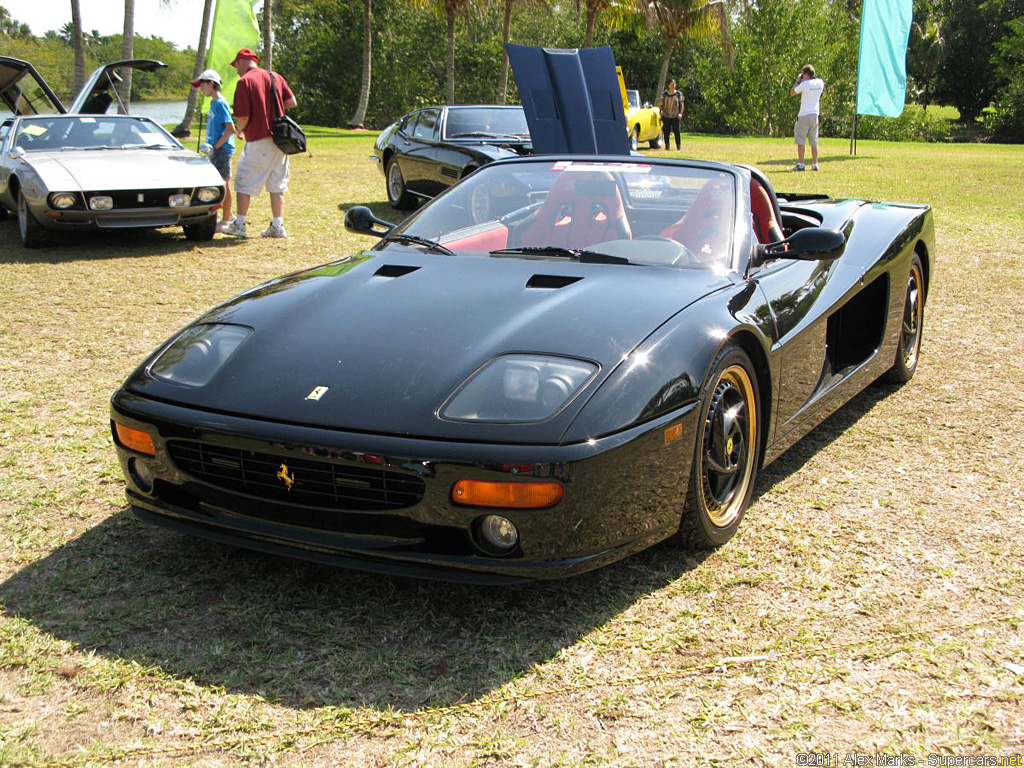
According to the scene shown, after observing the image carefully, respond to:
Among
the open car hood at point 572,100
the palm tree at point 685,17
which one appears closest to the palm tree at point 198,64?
the palm tree at point 685,17

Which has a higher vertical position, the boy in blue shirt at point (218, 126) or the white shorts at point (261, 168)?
the boy in blue shirt at point (218, 126)

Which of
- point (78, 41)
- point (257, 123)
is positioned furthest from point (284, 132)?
point (78, 41)

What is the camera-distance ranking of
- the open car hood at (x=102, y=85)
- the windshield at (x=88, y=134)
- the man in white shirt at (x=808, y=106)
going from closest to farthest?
the windshield at (x=88, y=134) → the open car hood at (x=102, y=85) → the man in white shirt at (x=808, y=106)

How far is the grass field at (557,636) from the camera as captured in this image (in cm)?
224

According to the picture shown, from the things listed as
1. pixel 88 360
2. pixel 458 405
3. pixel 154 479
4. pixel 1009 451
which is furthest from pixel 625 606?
pixel 88 360

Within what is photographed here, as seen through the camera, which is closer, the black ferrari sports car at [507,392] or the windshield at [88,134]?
the black ferrari sports car at [507,392]

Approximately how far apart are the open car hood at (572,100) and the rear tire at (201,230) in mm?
3200

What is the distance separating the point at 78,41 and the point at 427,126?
16500 millimetres

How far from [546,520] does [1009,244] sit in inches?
354

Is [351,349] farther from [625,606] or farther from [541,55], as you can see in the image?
[541,55]

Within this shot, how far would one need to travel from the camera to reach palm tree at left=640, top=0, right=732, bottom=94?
3654cm

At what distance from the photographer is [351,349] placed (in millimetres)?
2979

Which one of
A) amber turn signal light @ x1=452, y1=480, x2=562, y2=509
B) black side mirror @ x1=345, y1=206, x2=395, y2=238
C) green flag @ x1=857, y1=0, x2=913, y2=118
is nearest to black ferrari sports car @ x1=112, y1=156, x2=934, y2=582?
amber turn signal light @ x1=452, y1=480, x2=562, y2=509

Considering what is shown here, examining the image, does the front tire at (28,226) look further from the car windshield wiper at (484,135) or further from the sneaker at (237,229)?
the car windshield wiper at (484,135)
